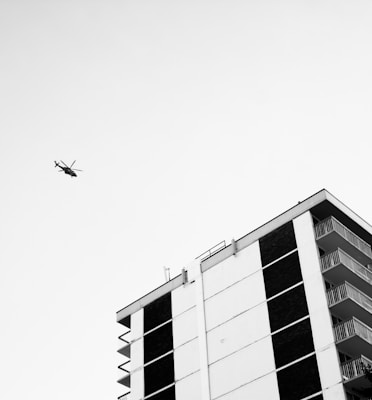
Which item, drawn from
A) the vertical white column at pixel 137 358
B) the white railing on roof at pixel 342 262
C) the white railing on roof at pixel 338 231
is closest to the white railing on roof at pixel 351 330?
the white railing on roof at pixel 342 262

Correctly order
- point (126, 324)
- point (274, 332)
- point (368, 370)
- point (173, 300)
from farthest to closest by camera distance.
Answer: point (126, 324) → point (173, 300) → point (274, 332) → point (368, 370)

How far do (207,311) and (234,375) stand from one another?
671 centimetres

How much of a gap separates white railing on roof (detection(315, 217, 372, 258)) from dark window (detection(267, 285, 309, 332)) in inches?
184

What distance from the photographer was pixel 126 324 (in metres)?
71.4

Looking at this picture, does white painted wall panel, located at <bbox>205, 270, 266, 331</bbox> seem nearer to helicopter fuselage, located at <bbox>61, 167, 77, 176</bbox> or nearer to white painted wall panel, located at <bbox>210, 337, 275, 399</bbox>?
white painted wall panel, located at <bbox>210, 337, 275, 399</bbox>

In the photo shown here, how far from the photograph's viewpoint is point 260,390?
55.5 meters

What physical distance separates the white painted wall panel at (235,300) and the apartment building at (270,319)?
0.30 feet

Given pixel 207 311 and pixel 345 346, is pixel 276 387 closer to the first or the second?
pixel 345 346

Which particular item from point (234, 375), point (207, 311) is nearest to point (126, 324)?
point (207, 311)

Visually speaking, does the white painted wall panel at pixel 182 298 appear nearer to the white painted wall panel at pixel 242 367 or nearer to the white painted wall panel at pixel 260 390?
the white painted wall panel at pixel 242 367

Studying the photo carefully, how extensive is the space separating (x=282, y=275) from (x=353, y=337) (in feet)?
27.0

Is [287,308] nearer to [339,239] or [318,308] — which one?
[318,308]

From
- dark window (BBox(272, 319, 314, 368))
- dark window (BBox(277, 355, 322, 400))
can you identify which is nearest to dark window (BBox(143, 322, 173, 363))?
dark window (BBox(272, 319, 314, 368))

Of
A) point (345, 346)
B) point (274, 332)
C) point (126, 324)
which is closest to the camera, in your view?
point (345, 346)
